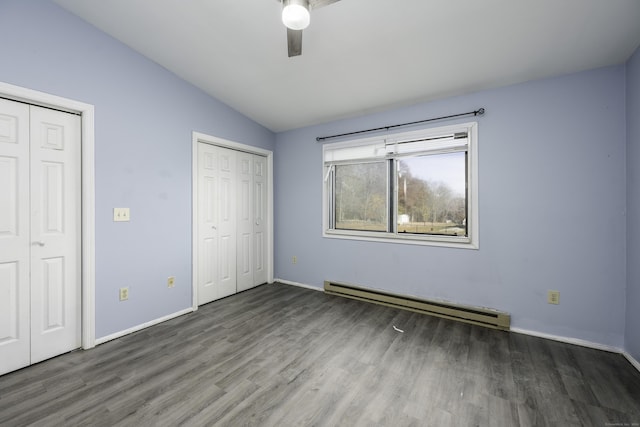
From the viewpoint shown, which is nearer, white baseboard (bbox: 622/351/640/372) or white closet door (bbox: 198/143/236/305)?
white baseboard (bbox: 622/351/640/372)

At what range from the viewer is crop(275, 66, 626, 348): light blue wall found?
2307 millimetres

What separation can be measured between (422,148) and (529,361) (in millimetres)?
2249

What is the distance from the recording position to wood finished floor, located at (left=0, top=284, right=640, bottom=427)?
1.58m

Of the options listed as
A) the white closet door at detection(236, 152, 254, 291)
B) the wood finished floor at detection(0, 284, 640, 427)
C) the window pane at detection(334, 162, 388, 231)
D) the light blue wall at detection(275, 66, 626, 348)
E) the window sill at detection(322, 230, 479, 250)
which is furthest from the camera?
the white closet door at detection(236, 152, 254, 291)

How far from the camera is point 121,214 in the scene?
2.56m

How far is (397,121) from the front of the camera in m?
3.29

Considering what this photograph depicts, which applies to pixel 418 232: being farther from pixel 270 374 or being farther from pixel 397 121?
pixel 270 374

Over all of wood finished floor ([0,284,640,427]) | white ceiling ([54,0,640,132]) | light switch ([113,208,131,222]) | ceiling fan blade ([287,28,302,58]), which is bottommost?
wood finished floor ([0,284,640,427])

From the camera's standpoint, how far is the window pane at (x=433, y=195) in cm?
300

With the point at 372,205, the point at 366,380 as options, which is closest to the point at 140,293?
the point at 366,380

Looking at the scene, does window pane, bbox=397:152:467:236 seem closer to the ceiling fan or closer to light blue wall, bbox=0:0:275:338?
the ceiling fan

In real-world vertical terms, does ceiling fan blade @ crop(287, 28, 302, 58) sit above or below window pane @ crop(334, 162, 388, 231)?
above

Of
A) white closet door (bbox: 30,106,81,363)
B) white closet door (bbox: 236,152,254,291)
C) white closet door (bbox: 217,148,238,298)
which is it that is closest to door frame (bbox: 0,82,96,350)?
white closet door (bbox: 30,106,81,363)

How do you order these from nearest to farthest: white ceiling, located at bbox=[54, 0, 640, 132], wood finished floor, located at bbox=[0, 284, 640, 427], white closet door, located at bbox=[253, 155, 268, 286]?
1. wood finished floor, located at bbox=[0, 284, 640, 427]
2. white ceiling, located at bbox=[54, 0, 640, 132]
3. white closet door, located at bbox=[253, 155, 268, 286]
